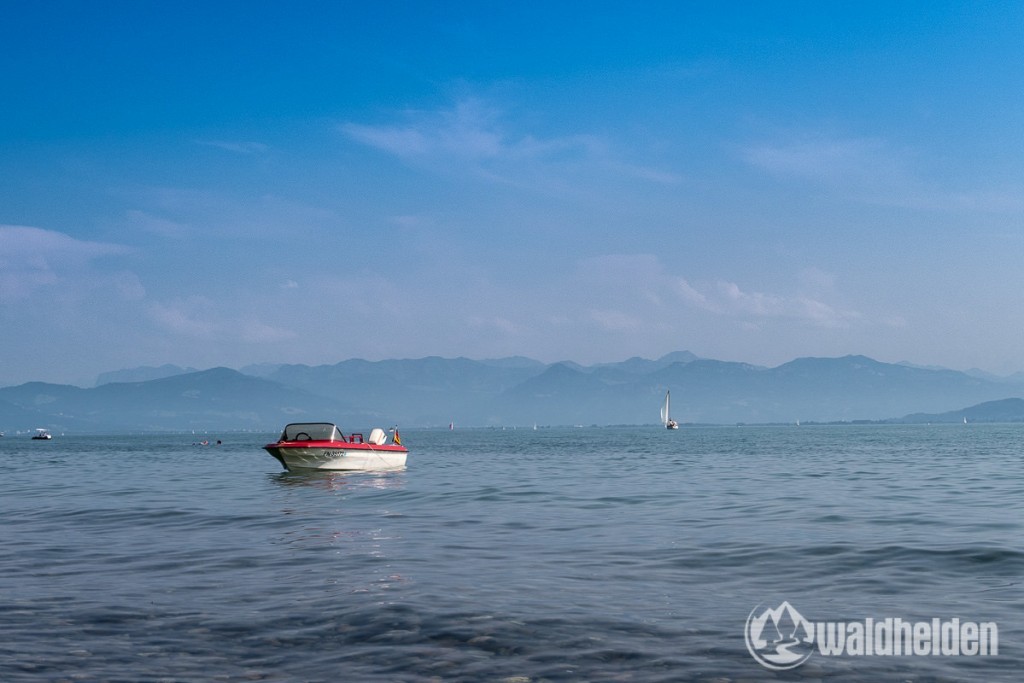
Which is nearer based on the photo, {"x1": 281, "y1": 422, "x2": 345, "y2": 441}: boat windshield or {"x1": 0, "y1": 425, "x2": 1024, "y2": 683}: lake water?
{"x1": 0, "y1": 425, "x2": 1024, "y2": 683}: lake water

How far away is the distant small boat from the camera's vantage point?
54.4 meters

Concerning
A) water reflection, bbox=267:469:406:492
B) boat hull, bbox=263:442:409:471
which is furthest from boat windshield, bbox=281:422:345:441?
water reflection, bbox=267:469:406:492

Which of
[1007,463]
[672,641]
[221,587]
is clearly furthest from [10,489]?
[1007,463]

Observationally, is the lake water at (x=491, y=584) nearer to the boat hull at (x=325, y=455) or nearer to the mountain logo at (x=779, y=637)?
the mountain logo at (x=779, y=637)

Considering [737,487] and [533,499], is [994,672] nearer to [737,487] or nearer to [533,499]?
[533,499]

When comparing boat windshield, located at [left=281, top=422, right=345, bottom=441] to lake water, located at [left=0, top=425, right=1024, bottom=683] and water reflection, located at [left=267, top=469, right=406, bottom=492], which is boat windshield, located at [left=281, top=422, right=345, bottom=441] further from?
lake water, located at [left=0, top=425, right=1024, bottom=683]

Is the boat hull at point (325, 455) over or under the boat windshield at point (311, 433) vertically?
under

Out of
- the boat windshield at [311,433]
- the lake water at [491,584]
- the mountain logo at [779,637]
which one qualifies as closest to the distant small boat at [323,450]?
the boat windshield at [311,433]

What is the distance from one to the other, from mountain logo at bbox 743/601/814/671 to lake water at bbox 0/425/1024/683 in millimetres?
230

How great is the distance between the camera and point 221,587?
1680 centimetres

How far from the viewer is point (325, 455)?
5459 cm

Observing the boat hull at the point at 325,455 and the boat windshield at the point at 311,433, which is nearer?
the boat hull at the point at 325,455

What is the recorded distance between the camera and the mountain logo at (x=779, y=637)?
1171 centimetres

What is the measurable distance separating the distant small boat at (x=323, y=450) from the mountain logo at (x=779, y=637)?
136 ft
